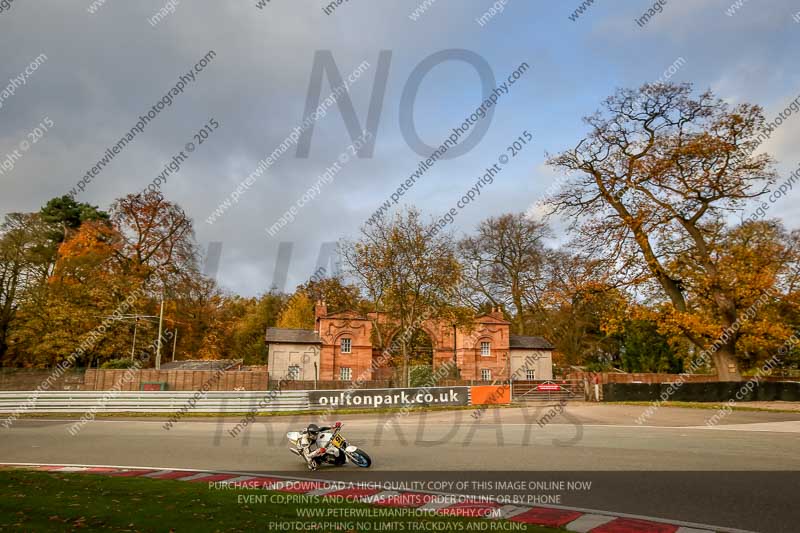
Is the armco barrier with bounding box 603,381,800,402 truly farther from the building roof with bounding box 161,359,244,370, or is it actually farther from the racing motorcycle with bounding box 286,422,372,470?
the building roof with bounding box 161,359,244,370

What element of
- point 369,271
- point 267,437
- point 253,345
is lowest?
point 267,437

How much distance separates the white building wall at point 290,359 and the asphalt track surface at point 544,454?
73.2 feet

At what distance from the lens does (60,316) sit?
37188mm

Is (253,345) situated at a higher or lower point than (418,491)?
higher

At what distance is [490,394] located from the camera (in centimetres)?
3378

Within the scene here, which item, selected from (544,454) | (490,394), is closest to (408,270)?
(490,394)

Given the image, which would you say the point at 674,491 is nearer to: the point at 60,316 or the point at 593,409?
the point at 593,409

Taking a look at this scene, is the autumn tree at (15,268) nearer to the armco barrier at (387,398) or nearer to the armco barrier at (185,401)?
the armco barrier at (185,401)

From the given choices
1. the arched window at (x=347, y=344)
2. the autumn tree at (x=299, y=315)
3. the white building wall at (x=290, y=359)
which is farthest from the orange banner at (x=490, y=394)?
the autumn tree at (x=299, y=315)

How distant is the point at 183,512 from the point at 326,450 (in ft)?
18.8

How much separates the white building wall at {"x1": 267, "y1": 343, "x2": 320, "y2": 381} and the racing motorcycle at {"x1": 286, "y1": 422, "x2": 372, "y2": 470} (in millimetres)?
34801

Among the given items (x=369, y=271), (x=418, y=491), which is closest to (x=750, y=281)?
(x=369, y=271)

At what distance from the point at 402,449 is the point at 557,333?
4643 centimetres

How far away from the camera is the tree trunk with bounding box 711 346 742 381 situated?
32.4 m
